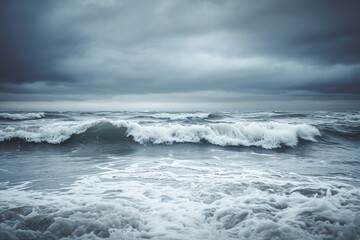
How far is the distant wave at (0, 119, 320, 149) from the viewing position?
44.0ft

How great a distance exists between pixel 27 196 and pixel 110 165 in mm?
3504

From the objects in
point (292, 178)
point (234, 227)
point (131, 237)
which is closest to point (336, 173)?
point (292, 178)

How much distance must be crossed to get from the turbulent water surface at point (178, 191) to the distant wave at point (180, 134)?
56cm

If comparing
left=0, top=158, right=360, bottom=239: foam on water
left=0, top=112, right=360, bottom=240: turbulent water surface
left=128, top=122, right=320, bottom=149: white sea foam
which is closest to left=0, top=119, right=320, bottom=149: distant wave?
left=128, top=122, right=320, bottom=149: white sea foam

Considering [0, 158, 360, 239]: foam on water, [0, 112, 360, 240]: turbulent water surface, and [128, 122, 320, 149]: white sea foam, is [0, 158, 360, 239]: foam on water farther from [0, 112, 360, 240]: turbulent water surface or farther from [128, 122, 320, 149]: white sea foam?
[128, 122, 320, 149]: white sea foam

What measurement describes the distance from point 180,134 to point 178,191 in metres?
8.69

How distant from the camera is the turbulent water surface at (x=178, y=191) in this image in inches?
142

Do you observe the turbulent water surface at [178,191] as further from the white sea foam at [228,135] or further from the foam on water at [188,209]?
the white sea foam at [228,135]

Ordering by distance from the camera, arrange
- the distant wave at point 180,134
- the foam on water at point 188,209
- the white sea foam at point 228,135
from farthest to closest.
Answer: the distant wave at point 180,134, the white sea foam at point 228,135, the foam on water at point 188,209

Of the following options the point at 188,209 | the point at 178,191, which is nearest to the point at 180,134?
the point at 178,191

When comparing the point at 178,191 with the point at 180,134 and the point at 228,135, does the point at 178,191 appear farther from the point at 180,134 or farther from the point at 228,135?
the point at 228,135

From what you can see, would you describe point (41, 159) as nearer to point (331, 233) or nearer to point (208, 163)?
point (208, 163)

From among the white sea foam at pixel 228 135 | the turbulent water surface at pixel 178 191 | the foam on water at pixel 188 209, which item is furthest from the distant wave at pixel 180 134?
the foam on water at pixel 188 209

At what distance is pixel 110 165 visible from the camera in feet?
27.8
